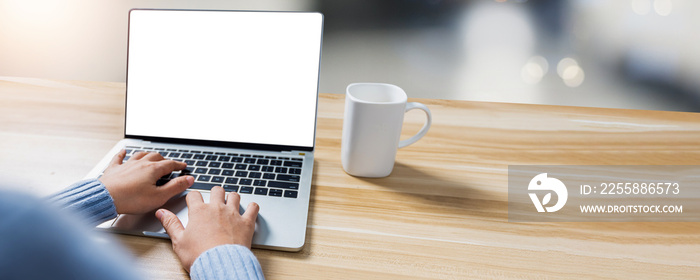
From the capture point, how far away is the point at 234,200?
0.54 meters

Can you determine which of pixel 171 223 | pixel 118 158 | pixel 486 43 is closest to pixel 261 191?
pixel 171 223

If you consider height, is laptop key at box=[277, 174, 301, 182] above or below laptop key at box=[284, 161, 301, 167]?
below

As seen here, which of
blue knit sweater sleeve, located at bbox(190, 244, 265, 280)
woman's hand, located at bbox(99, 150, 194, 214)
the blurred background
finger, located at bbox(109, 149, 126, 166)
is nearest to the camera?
blue knit sweater sleeve, located at bbox(190, 244, 265, 280)

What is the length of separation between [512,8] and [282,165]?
71cm

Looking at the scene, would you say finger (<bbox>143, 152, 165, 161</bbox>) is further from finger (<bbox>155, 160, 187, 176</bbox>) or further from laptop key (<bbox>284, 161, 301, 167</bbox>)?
laptop key (<bbox>284, 161, 301, 167</bbox>)

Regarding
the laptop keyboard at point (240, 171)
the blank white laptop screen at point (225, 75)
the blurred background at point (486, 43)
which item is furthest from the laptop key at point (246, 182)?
the blurred background at point (486, 43)

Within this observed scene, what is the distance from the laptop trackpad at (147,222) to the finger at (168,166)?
60 mm

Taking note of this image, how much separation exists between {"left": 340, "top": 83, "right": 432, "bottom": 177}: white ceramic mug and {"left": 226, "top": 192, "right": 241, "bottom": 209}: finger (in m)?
0.19

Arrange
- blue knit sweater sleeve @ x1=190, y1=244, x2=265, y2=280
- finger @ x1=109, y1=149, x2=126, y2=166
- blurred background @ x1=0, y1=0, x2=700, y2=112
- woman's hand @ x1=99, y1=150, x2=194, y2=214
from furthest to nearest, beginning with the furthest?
blurred background @ x1=0, y1=0, x2=700, y2=112 < finger @ x1=109, y1=149, x2=126, y2=166 < woman's hand @ x1=99, y1=150, x2=194, y2=214 < blue knit sweater sleeve @ x1=190, y1=244, x2=265, y2=280

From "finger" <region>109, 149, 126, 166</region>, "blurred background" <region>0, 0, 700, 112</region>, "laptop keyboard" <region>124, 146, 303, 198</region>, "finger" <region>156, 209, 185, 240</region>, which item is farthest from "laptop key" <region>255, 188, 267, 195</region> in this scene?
"blurred background" <region>0, 0, 700, 112</region>

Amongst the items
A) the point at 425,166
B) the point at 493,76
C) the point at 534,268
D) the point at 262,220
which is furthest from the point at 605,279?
the point at 493,76

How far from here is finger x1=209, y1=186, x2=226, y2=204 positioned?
20.9 inches

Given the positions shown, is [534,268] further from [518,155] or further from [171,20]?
[171,20]

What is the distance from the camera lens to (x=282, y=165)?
2.14 feet
